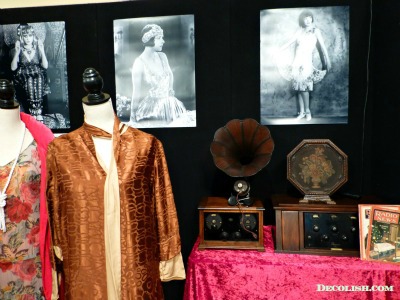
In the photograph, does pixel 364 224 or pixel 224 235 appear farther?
pixel 224 235

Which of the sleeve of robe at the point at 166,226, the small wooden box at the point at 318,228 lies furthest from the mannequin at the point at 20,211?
the small wooden box at the point at 318,228

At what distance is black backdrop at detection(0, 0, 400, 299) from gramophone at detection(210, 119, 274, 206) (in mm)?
256

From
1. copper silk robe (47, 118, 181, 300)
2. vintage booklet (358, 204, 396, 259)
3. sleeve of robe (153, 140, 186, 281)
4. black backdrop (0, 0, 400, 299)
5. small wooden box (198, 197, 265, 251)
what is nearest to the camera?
copper silk robe (47, 118, 181, 300)

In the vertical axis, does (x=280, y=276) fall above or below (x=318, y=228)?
below

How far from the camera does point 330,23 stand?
1.98 meters

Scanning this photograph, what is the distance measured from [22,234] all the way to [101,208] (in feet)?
1.32

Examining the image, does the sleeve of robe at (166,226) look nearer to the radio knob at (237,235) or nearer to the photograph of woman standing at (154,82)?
the radio knob at (237,235)

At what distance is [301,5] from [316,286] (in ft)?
5.35

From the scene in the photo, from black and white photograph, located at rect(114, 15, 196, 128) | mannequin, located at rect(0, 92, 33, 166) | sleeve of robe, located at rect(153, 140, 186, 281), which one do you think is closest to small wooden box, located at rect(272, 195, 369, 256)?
sleeve of robe, located at rect(153, 140, 186, 281)

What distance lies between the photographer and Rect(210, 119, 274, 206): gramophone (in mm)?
1771

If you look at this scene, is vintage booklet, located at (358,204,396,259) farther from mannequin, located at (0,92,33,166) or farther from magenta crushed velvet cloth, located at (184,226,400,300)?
mannequin, located at (0,92,33,166)

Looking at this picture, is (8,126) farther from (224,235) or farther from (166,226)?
(224,235)

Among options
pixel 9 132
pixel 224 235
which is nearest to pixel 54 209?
pixel 9 132

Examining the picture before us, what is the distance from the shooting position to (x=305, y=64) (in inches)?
79.1
